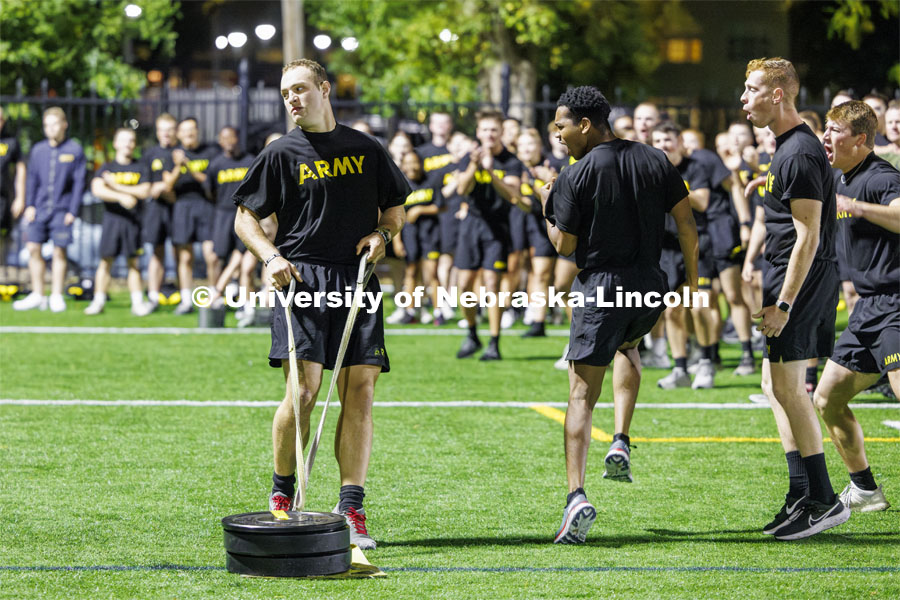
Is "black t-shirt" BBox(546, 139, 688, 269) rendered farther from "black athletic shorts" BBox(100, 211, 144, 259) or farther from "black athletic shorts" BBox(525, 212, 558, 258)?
"black athletic shorts" BBox(100, 211, 144, 259)

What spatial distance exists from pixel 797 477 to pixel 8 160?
41.4ft

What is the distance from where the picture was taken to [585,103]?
233 inches

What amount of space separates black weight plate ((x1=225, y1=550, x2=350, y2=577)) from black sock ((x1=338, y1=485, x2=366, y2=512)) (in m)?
0.61

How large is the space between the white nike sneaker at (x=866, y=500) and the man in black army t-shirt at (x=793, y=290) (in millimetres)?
586

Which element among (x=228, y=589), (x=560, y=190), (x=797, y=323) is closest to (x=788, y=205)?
(x=797, y=323)

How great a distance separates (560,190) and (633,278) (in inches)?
20.6

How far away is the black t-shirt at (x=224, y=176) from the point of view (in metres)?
15.5

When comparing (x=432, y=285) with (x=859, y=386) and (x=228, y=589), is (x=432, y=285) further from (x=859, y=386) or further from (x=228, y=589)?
(x=228, y=589)

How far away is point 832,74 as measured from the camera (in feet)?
93.9

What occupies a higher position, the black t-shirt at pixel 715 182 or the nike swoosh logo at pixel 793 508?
the black t-shirt at pixel 715 182

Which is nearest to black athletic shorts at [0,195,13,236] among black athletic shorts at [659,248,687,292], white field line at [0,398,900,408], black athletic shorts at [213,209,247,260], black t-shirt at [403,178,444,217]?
black athletic shorts at [213,209,247,260]

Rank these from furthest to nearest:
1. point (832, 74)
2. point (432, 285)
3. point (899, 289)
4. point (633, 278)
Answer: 1. point (832, 74)
2. point (432, 285)
3. point (899, 289)
4. point (633, 278)

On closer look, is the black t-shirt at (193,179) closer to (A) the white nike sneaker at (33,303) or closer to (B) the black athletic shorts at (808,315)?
(A) the white nike sneaker at (33,303)

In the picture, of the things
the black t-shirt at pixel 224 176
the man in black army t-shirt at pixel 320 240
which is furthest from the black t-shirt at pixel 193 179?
the man in black army t-shirt at pixel 320 240
